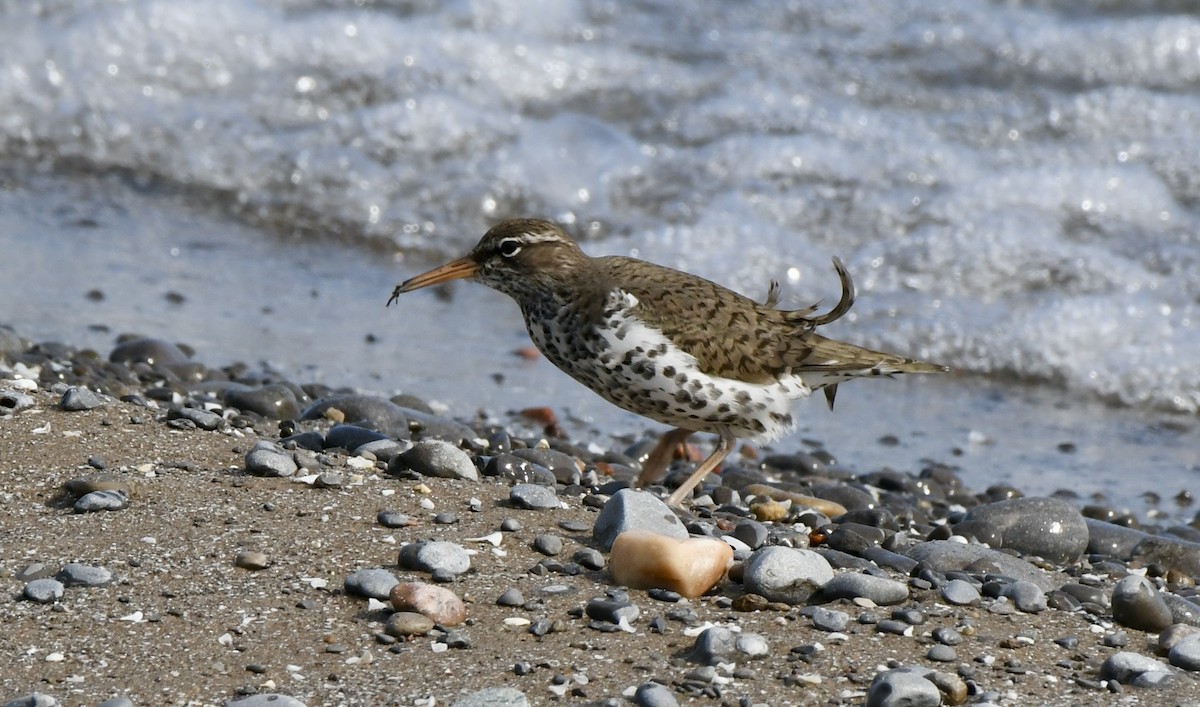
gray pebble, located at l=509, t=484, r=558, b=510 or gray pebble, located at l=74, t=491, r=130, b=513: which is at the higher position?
gray pebble, located at l=509, t=484, r=558, b=510

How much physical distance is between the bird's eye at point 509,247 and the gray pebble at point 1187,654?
325 centimetres

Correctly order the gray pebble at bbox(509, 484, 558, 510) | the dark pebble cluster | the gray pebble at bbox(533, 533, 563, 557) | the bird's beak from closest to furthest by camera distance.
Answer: the dark pebble cluster < the gray pebble at bbox(533, 533, 563, 557) < the gray pebble at bbox(509, 484, 558, 510) < the bird's beak

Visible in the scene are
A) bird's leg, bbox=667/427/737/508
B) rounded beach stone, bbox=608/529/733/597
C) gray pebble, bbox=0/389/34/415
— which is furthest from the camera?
bird's leg, bbox=667/427/737/508

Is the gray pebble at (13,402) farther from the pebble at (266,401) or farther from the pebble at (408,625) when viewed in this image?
the pebble at (408,625)

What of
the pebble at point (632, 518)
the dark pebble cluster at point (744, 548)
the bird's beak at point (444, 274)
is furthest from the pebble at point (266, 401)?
the pebble at point (632, 518)

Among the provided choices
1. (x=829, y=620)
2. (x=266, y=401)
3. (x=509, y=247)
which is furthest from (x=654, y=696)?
(x=266, y=401)

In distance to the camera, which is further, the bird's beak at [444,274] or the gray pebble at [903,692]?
the bird's beak at [444,274]

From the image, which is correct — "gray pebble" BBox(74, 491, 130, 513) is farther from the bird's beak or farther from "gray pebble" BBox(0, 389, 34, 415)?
the bird's beak

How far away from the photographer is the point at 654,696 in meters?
4.36

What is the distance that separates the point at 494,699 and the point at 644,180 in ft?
30.3

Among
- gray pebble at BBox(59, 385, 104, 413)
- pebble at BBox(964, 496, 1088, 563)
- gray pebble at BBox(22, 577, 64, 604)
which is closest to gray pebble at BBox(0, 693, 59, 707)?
gray pebble at BBox(22, 577, 64, 604)

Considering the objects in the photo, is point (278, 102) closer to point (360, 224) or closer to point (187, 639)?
point (360, 224)

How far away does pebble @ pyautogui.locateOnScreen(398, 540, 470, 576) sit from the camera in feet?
16.9

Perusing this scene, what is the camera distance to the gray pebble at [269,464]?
234 inches
